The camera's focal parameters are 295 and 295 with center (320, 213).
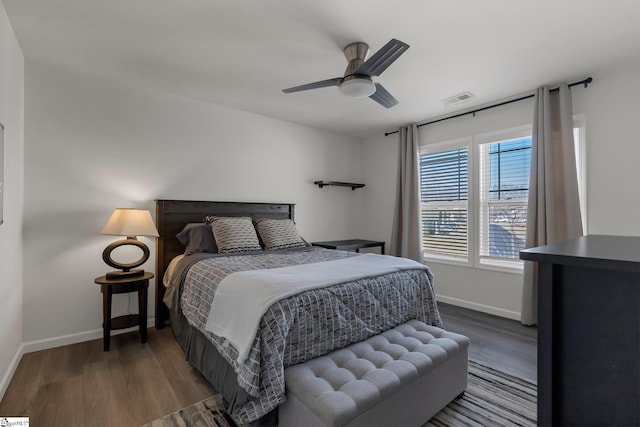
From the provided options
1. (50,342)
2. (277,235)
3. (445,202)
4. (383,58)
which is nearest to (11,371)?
(50,342)

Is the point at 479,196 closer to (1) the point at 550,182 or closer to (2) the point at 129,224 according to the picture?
(1) the point at 550,182

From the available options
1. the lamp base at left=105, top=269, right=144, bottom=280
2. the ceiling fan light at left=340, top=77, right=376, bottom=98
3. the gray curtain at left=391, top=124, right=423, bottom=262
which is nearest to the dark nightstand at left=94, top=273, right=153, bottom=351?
the lamp base at left=105, top=269, right=144, bottom=280

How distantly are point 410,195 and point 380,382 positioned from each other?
10.4ft

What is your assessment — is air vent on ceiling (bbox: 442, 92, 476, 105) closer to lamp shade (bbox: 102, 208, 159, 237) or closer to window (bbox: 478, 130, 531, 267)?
window (bbox: 478, 130, 531, 267)

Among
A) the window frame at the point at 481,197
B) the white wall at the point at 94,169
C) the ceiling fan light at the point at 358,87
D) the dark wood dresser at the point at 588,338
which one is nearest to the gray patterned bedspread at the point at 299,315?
the dark wood dresser at the point at 588,338

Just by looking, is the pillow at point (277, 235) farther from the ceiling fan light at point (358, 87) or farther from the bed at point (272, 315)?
the ceiling fan light at point (358, 87)

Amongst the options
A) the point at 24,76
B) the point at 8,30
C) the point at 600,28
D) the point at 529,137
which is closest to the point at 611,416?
the point at 600,28

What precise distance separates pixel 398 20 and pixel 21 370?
3.71 metres

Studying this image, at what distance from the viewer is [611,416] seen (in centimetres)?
73

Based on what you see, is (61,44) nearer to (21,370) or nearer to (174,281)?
(174,281)

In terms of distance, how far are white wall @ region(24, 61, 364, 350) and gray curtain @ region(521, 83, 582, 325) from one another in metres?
3.18

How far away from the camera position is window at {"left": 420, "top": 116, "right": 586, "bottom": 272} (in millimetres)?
3371

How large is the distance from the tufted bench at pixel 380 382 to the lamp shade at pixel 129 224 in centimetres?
188

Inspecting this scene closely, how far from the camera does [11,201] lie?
7.06 feet
